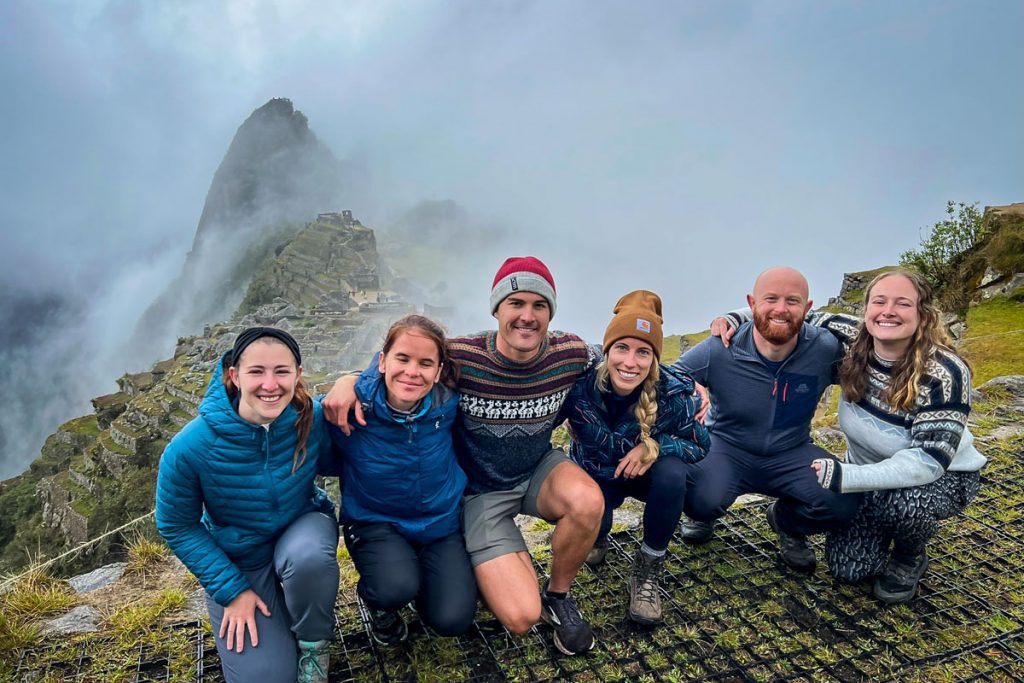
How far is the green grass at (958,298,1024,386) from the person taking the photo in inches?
423

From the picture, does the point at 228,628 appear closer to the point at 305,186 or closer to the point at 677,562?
the point at 677,562

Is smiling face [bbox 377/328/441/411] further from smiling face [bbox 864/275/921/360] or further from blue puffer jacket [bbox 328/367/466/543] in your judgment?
smiling face [bbox 864/275/921/360]

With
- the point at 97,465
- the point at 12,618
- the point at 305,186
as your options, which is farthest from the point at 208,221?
the point at 12,618

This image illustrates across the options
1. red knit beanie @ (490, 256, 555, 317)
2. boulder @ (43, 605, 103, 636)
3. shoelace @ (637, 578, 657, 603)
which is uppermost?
red knit beanie @ (490, 256, 555, 317)

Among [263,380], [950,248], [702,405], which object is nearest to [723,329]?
[702,405]

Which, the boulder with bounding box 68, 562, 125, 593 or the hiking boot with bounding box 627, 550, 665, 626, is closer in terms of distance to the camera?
the hiking boot with bounding box 627, 550, 665, 626

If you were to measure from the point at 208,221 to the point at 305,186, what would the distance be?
28887 mm

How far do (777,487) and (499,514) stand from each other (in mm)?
1941

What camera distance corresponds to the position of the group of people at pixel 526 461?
112 inches

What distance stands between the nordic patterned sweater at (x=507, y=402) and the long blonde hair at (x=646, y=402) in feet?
0.43

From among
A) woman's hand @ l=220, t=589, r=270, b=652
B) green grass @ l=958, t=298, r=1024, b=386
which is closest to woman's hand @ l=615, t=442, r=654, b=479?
woman's hand @ l=220, t=589, r=270, b=652

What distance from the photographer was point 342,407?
3053 mm

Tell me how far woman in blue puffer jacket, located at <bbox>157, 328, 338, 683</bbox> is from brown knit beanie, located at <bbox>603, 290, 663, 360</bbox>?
67.2 inches

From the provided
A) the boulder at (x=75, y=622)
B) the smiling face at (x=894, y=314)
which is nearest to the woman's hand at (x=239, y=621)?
the boulder at (x=75, y=622)
